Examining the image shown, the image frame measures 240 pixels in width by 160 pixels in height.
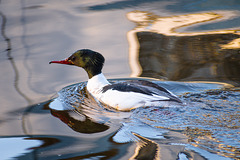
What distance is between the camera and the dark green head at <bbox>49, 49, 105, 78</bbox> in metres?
5.96

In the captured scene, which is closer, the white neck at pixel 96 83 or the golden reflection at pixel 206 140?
the golden reflection at pixel 206 140

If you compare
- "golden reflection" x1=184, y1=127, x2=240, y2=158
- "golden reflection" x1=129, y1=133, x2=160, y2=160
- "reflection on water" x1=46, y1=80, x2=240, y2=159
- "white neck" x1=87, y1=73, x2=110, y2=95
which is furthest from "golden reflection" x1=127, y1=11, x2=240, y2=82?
"golden reflection" x1=129, y1=133, x2=160, y2=160

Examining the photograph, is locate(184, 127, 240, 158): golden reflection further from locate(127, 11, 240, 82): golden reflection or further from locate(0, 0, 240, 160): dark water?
locate(127, 11, 240, 82): golden reflection

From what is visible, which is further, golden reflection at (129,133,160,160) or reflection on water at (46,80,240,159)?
reflection on water at (46,80,240,159)

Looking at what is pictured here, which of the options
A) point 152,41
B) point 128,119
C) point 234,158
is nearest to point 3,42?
point 152,41

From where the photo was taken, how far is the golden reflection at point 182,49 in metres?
6.39

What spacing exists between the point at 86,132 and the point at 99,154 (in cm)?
61

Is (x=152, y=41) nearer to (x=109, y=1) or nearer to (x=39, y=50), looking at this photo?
(x=39, y=50)

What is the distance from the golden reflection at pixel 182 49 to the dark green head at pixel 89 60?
2.33ft

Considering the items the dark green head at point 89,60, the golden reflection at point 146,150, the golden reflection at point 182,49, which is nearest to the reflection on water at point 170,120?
the golden reflection at point 146,150

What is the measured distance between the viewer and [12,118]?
4.95 m

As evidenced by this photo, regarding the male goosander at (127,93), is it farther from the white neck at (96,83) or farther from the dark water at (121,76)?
the dark water at (121,76)

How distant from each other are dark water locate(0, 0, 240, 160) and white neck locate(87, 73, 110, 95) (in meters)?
0.12

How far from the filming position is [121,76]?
6.34 metres
